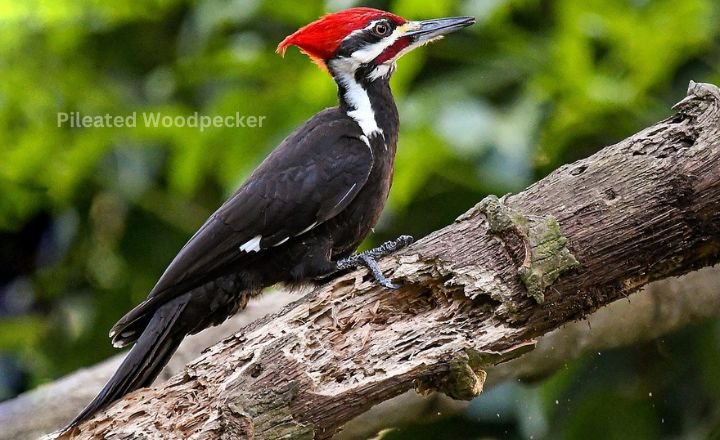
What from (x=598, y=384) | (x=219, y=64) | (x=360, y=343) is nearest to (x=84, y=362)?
(x=219, y=64)

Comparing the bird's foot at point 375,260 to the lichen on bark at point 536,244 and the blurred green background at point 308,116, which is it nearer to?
the lichen on bark at point 536,244

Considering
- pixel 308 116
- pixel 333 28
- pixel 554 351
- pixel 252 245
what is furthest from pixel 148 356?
pixel 554 351

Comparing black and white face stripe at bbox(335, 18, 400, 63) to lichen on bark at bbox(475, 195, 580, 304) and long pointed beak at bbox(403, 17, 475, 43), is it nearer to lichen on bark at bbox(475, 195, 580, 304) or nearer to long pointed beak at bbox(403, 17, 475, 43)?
long pointed beak at bbox(403, 17, 475, 43)

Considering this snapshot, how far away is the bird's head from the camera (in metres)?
3.74

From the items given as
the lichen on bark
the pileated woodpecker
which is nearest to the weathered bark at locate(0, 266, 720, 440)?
the pileated woodpecker

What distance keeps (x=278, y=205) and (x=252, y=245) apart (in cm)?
15

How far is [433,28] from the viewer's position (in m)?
3.73

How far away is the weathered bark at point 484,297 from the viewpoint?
2.77 m

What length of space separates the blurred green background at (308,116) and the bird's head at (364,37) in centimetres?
15

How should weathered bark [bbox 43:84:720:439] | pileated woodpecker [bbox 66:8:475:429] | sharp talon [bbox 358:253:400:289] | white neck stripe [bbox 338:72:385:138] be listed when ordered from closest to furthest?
1. weathered bark [bbox 43:84:720:439]
2. sharp talon [bbox 358:253:400:289]
3. pileated woodpecker [bbox 66:8:475:429]
4. white neck stripe [bbox 338:72:385:138]

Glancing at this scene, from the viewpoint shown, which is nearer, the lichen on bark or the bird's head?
the lichen on bark

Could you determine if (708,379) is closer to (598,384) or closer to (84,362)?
(598,384)

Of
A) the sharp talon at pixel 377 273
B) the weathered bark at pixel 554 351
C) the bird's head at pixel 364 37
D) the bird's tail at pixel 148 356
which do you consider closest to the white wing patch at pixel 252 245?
the bird's tail at pixel 148 356

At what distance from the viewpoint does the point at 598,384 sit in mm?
4363
